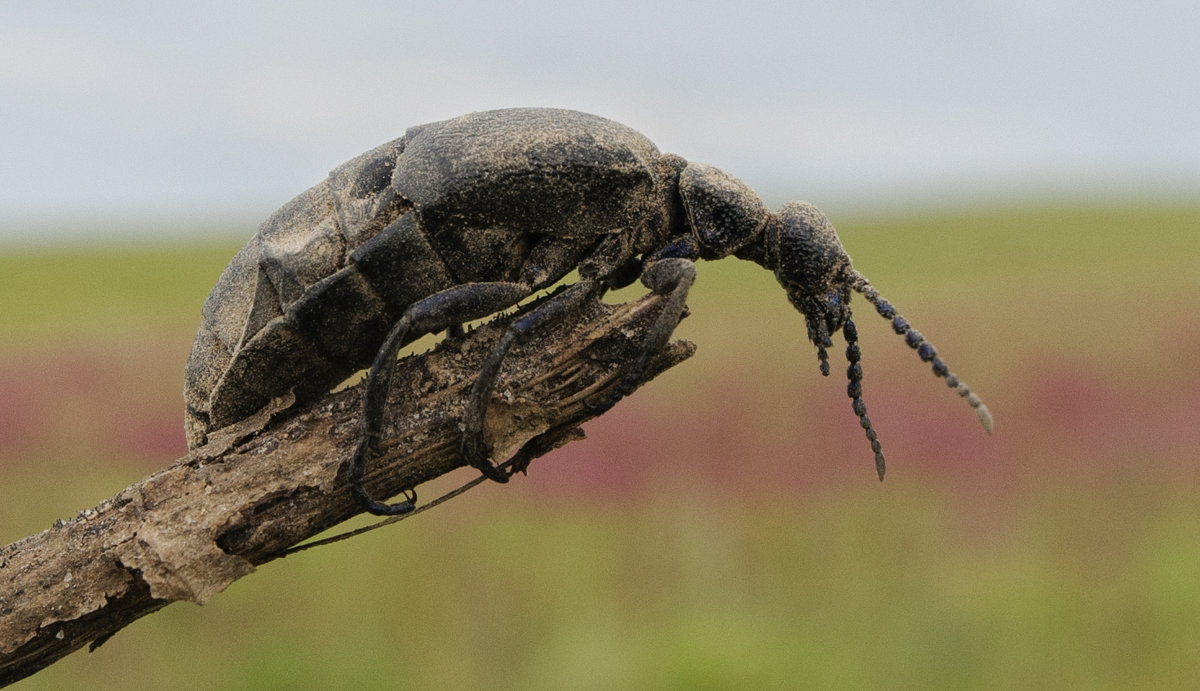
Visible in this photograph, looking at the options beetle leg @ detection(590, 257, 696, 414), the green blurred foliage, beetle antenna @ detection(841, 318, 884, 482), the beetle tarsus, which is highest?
beetle leg @ detection(590, 257, 696, 414)

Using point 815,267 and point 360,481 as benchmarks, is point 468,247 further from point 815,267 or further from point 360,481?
point 815,267

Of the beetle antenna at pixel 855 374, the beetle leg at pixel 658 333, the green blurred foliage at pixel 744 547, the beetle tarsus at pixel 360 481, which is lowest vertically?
the green blurred foliage at pixel 744 547

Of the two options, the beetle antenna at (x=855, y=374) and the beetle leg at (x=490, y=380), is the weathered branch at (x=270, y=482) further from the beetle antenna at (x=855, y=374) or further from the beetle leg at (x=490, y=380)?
the beetle antenna at (x=855, y=374)

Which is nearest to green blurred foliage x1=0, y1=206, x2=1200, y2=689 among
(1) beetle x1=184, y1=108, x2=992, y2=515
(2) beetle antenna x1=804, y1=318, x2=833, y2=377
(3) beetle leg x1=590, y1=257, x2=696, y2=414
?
(2) beetle antenna x1=804, y1=318, x2=833, y2=377

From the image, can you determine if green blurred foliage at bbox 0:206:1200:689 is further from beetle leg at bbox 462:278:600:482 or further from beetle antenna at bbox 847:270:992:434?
beetle leg at bbox 462:278:600:482

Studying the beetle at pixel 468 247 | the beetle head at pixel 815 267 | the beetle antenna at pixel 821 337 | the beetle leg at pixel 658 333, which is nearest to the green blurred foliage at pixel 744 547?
the beetle antenna at pixel 821 337

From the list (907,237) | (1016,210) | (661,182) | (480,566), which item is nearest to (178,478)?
(661,182)
